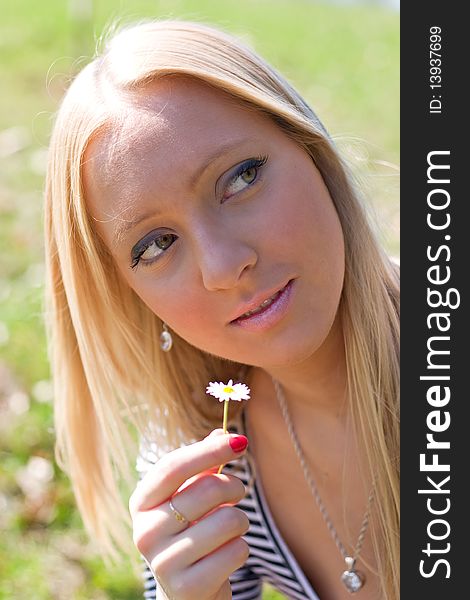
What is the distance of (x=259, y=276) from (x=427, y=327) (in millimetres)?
337

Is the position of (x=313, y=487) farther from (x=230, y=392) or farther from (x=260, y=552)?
(x=230, y=392)

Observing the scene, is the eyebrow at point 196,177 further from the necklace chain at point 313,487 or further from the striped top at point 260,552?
the striped top at point 260,552

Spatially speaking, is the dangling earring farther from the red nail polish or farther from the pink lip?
the red nail polish

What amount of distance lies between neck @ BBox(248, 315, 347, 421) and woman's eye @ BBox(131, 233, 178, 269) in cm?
38

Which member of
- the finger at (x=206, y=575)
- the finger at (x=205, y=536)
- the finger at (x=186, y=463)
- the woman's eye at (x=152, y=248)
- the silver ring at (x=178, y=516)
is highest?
the woman's eye at (x=152, y=248)

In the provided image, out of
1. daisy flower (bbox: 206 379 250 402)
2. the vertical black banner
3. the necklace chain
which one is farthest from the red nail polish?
the necklace chain

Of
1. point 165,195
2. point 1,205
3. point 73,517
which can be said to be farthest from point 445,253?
point 1,205

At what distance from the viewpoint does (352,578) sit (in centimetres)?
223

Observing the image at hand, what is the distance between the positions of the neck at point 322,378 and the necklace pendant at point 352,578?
0.34m

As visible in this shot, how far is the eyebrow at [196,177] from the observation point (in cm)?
185

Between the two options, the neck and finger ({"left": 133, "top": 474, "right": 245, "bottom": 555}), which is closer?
finger ({"left": 133, "top": 474, "right": 245, "bottom": 555})

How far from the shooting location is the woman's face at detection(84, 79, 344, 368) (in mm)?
1845

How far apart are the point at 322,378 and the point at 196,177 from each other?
0.61 meters

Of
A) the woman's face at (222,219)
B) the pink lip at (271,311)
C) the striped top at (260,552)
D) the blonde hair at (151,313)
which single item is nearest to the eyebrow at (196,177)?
the woman's face at (222,219)
